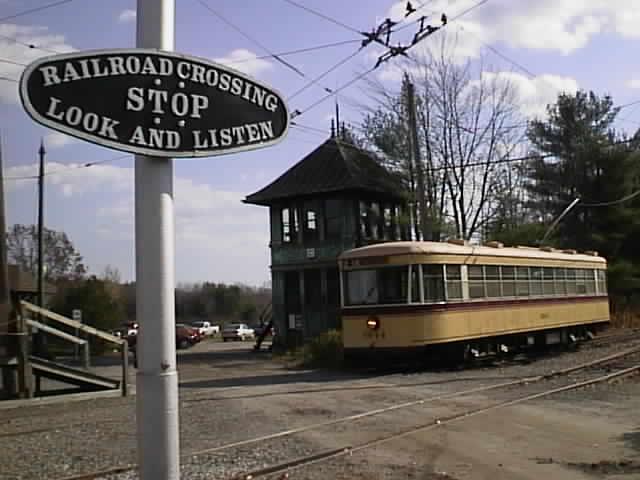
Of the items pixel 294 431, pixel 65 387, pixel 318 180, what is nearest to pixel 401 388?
pixel 294 431

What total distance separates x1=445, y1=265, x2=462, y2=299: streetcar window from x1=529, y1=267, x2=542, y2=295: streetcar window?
405 centimetres

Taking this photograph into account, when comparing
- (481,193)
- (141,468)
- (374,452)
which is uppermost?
(481,193)

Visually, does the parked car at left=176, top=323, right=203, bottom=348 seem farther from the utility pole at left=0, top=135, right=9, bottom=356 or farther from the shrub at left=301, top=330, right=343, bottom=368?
the utility pole at left=0, top=135, right=9, bottom=356

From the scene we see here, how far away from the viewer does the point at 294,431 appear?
10.3 meters

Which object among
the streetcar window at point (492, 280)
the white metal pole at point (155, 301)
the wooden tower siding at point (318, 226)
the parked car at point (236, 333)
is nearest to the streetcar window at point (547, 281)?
the streetcar window at point (492, 280)

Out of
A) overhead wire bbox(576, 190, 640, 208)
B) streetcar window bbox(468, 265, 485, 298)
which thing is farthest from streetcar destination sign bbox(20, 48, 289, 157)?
overhead wire bbox(576, 190, 640, 208)

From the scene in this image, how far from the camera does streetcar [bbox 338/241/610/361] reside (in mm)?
18344

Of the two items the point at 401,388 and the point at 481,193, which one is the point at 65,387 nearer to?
the point at 401,388

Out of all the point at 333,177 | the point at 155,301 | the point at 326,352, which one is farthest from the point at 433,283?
the point at 155,301

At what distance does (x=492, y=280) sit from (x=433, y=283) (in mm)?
2581

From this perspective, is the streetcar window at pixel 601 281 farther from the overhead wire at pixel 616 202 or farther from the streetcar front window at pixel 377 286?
the overhead wire at pixel 616 202

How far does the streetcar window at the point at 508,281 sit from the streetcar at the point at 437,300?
0.09ft

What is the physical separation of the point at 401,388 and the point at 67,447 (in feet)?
24.0

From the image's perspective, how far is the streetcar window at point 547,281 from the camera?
76.1 ft
